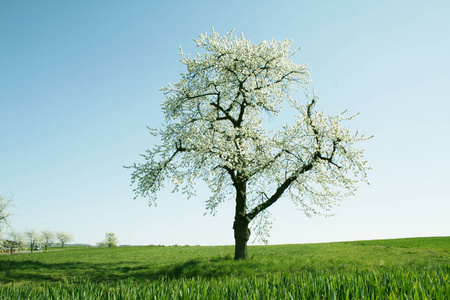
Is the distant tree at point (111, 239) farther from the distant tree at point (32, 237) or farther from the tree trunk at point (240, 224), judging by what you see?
the tree trunk at point (240, 224)

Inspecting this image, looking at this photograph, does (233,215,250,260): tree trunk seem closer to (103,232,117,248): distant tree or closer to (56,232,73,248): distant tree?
(103,232,117,248): distant tree

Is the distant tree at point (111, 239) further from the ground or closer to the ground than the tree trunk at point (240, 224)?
closer to the ground

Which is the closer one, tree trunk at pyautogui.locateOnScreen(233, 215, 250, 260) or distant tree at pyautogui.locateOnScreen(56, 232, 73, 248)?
tree trunk at pyautogui.locateOnScreen(233, 215, 250, 260)

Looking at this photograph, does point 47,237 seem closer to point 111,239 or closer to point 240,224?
point 111,239

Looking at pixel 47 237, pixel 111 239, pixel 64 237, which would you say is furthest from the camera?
pixel 64 237

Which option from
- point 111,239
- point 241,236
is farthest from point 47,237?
point 241,236

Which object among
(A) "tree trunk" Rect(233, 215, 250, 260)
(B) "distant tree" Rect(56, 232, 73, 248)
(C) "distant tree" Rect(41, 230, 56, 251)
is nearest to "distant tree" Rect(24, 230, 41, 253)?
(C) "distant tree" Rect(41, 230, 56, 251)

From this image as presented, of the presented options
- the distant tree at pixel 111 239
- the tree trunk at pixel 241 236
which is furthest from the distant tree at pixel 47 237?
the tree trunk at pixel 241 236

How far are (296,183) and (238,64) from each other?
7888 millimetres

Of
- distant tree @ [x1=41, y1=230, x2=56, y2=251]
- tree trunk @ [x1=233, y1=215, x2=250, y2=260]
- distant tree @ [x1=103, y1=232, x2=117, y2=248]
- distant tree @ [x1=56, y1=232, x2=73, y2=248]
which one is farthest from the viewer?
distant tree @ [x1=56, y1=232, x2=73, y2=248]

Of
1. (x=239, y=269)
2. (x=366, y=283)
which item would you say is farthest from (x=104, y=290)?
(x=239, y=269)

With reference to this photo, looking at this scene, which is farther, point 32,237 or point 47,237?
point 47,237

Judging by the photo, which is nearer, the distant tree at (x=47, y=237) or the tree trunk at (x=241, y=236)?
the tree trunk at (x=241, y=236)

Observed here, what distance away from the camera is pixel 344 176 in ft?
55.7
